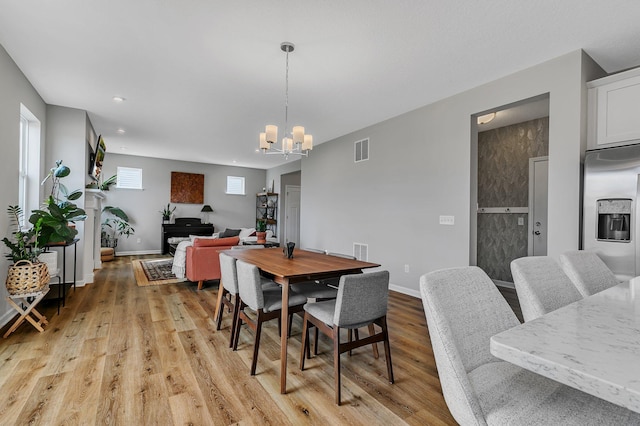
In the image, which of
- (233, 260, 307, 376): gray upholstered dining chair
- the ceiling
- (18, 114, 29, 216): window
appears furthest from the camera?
(18, 114, 29, 216): window

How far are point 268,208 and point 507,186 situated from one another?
6.55 metres

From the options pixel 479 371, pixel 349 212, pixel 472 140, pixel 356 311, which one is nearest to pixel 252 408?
pixel 356 311

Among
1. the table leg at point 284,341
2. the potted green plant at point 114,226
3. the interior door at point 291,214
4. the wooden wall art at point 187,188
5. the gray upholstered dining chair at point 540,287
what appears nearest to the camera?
the gray upholstered dining chair at point 540,287

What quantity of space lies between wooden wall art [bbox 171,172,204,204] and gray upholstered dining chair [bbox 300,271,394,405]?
7556 mm

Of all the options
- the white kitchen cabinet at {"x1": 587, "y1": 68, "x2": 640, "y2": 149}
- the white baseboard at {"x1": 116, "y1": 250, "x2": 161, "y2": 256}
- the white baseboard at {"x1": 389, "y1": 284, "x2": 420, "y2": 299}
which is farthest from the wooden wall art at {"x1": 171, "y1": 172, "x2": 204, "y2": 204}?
the white kitchen cabinet at {"x1": 587, "y1": 68, "x2": 640, "y2": 149}

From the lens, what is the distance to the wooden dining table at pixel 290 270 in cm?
199

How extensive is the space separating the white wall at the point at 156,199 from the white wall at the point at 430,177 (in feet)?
13.7

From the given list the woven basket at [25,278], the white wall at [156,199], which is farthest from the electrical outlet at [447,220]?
the white wall at [156,199]

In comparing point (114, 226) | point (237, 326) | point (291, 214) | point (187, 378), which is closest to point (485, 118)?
point (237, 326)

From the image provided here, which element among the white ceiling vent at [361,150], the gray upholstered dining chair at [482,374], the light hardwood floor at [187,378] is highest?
the white ceiling vent at [361,150]

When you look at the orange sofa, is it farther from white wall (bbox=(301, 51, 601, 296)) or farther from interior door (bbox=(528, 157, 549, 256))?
interior door (bbox=(528, 157, 549, 256))

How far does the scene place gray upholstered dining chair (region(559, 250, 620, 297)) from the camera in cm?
142

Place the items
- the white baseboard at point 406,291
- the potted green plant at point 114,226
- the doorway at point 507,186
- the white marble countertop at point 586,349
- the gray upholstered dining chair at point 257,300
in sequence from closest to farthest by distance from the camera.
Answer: the white marble countertop at point 586,349 < the gray upholstered dining chair at point 257,300 < the white baseboard at point 406,291 < the doorway at point 507,186 < the potted green plant at point 114,226

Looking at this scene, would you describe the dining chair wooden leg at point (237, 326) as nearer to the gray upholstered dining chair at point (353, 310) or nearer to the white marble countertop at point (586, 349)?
the gray upholstered dining chair at point (353, 310)
